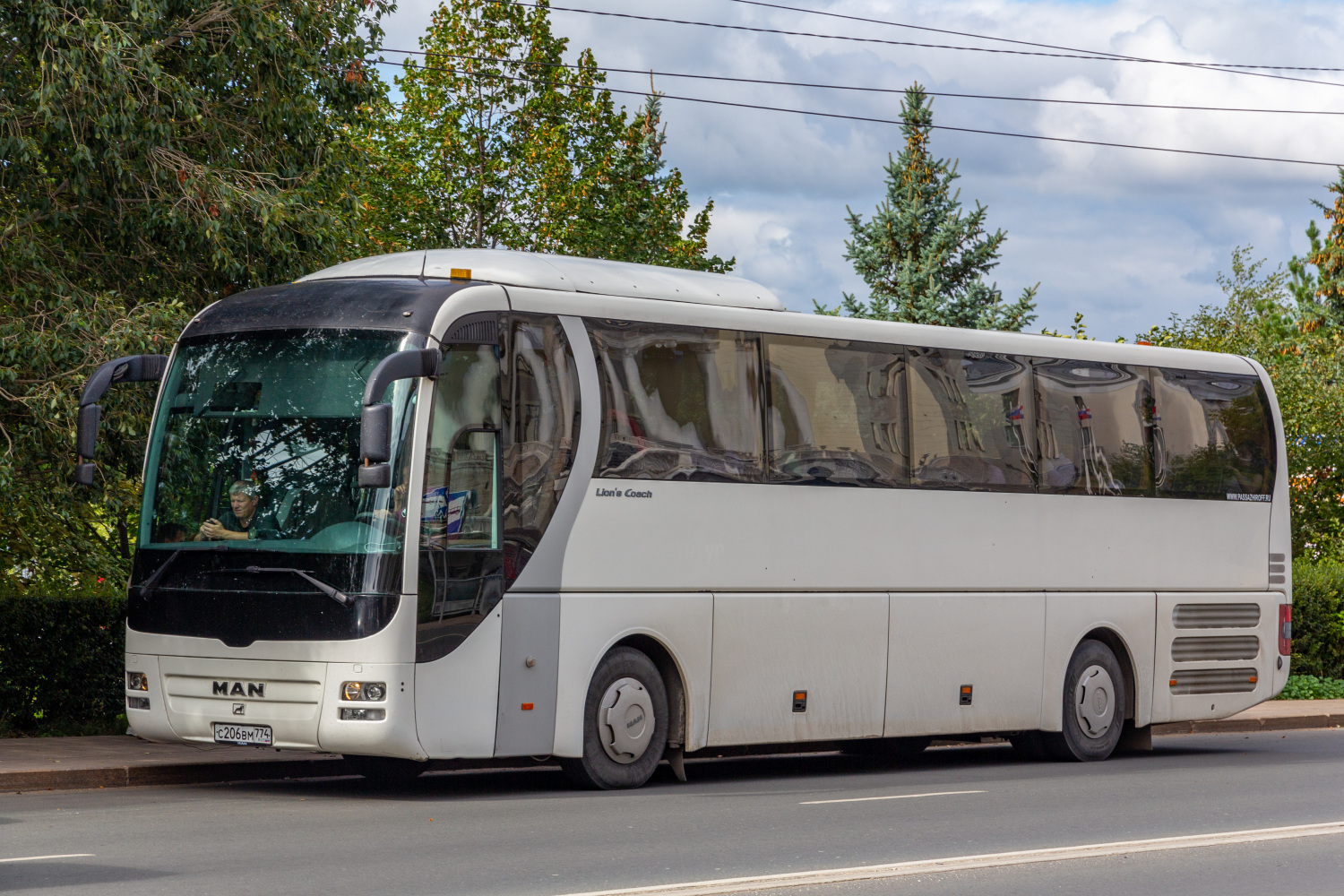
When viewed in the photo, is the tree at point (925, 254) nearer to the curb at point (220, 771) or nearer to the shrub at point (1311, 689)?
the shrub at point (1311, 689)

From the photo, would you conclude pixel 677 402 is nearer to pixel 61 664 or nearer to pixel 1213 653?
pixel 61 664

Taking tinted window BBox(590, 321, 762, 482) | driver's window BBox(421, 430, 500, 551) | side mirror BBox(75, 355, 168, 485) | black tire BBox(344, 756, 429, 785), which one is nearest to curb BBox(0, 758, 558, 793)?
black tire BBox(344, 756, 429, 785)

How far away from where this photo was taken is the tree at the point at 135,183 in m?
14.0

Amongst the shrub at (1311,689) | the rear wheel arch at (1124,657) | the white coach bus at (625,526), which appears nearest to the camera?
the white coach bus at (625,526)

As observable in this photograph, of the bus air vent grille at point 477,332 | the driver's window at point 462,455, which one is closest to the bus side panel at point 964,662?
the driver's window at point 462,455

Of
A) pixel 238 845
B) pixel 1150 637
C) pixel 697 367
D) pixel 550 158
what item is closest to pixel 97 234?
pixel 697 367

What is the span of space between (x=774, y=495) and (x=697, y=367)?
3.92 ft

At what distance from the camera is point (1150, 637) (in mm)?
16953

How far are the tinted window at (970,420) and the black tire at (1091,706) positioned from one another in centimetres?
185

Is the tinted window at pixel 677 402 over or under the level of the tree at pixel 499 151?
under

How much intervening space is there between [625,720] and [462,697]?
156 centimetres

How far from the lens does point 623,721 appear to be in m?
12.8

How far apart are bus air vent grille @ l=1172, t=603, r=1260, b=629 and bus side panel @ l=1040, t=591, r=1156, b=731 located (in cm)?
47

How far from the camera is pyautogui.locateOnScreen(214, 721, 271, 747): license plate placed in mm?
11578
